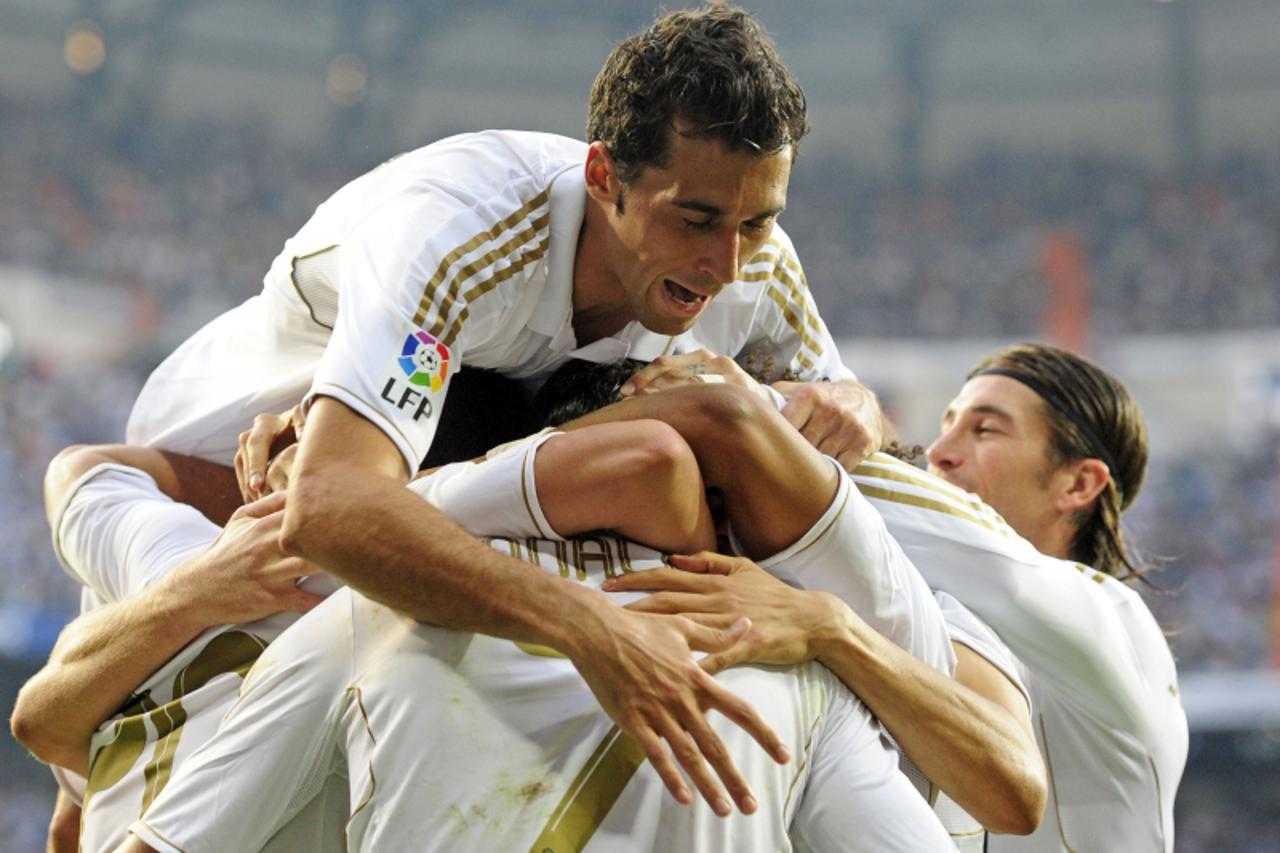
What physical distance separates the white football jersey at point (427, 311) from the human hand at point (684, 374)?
1.05 ft

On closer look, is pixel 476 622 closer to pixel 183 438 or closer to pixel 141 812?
pixel 141 812

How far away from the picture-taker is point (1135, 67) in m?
21.6

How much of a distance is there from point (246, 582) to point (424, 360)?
46 centimetres

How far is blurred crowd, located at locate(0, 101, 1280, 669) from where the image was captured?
15883 millimetres

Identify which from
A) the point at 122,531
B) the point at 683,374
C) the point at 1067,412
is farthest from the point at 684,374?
the point at 1067,412

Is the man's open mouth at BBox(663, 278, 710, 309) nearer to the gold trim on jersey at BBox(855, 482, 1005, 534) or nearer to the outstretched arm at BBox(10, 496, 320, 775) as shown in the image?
the gold trim on jersey at BBox(855, 482, 1005, 534)

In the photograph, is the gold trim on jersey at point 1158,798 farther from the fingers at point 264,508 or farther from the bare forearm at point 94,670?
the bare forearm at point 94,670

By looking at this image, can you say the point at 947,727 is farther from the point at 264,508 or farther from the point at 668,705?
the point at 264,508

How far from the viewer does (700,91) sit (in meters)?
2.47

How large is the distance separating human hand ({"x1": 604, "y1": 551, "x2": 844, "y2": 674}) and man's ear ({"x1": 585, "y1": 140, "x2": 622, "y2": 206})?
2.90 feet

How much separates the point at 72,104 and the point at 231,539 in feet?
62.2

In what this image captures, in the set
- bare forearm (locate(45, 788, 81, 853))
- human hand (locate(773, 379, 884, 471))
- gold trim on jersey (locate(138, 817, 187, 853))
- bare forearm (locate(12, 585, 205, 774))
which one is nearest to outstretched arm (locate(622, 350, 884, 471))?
human hand (locate(773, 379, 884, 471))

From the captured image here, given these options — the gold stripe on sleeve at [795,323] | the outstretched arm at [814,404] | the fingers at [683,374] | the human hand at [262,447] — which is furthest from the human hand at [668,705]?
the gold stripe on sleeve at [795,323]

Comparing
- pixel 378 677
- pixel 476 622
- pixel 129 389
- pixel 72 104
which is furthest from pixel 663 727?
pixel 72 104
